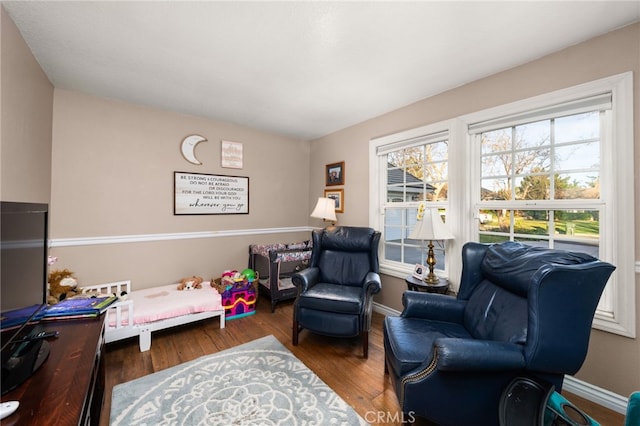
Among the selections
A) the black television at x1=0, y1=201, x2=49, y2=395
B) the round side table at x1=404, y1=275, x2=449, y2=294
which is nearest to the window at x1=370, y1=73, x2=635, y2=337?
the round side table at x1=404, y1=275, x2=449, y2=294

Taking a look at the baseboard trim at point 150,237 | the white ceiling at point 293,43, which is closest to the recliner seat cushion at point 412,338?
the white ceiling at point 293,43

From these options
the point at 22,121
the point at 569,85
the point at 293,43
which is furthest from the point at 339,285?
the point at 22,121

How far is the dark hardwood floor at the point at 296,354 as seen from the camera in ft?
5.30

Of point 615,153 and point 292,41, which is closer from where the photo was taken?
point 615,153

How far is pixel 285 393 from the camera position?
1.69 metres

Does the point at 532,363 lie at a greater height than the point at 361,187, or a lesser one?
lesser

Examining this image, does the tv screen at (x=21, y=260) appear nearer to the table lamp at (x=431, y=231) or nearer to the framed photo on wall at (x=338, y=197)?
the table lamp at (x=431, y=231)

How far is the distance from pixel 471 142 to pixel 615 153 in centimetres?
90

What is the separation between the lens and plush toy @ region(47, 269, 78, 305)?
2105 millimetres

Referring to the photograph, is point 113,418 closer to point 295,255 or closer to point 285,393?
point 285,393

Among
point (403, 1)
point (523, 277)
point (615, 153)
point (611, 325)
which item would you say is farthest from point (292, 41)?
point (611, 325)

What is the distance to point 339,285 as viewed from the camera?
2594mm

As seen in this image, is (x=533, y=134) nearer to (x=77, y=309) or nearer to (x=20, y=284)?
(x=20, y=284)

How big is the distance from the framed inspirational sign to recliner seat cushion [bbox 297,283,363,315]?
1.77 metres
